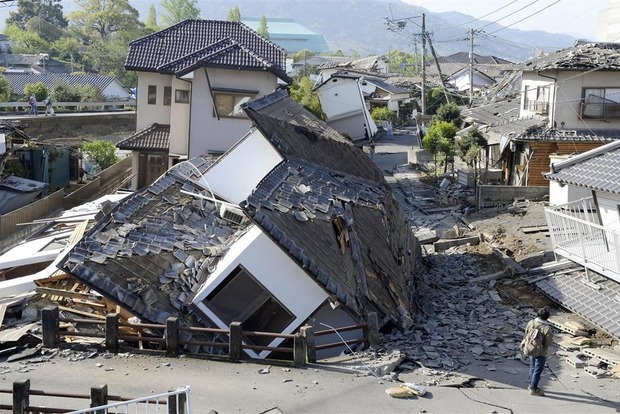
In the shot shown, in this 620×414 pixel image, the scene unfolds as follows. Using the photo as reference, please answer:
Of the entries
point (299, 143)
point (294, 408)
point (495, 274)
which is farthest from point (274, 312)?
point (495, 274)

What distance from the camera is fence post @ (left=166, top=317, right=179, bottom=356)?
12406 mm

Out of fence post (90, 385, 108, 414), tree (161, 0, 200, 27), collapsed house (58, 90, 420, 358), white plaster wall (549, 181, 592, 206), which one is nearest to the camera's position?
fence post (90, 385, 108, 414)

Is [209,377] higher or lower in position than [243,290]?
lower

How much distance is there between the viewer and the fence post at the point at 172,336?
12.4 metres

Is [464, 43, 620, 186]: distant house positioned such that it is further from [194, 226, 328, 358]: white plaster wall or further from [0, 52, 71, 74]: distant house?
[0, 52, 71, 74]: distant house

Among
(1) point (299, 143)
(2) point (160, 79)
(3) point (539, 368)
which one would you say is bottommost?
(3) point (539, 368)

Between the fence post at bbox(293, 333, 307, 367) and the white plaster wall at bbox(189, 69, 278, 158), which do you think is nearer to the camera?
the fence post at bbox(293, 333, 307, 367)

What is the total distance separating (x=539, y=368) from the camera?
1105 centimetres

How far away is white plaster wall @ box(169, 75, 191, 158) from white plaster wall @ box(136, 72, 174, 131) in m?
1.63

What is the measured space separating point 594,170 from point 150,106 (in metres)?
19.5

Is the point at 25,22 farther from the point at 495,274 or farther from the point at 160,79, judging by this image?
the point at 495,274

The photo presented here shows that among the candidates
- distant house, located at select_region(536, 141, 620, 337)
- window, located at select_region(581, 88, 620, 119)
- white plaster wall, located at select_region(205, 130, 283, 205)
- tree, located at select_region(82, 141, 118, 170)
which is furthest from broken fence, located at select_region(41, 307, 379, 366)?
tree, located at select_region(82, 141, 118, 170)

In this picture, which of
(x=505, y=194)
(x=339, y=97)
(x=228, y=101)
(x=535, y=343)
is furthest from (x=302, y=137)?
(x=339, y=97)

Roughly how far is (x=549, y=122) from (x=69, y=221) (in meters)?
18.6
